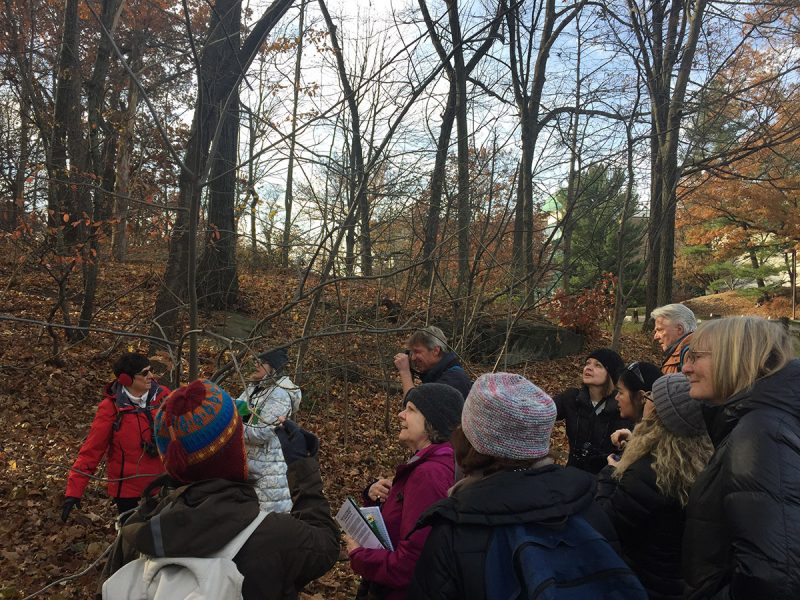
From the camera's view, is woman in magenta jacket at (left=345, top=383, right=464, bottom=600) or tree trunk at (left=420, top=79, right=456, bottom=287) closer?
woman in magenta jacket at (left=345, top=383, right=464, bottom=600)

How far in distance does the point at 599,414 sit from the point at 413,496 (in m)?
2.13

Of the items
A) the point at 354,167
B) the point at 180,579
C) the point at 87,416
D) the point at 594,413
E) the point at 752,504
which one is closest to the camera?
the point at 180,579

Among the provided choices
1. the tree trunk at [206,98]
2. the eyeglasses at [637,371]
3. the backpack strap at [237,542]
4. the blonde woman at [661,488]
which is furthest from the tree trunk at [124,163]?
the blonde woman at [661,488]

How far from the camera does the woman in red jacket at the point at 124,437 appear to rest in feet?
12.8

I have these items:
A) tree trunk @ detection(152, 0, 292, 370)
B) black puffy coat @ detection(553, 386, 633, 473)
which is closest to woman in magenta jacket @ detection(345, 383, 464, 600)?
tree trunk @ detection(152, 0, 292, 370)

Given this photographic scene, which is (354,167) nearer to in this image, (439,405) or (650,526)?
(439,405)

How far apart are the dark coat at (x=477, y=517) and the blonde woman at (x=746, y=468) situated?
0.49 metres

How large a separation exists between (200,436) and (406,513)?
0.98 m

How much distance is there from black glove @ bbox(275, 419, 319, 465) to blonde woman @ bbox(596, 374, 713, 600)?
129cm

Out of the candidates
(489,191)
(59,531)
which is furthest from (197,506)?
(489,191)

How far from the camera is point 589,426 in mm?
3939

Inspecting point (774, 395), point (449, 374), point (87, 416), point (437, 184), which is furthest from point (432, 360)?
point (87, 416)

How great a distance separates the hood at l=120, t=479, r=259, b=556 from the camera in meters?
1.48

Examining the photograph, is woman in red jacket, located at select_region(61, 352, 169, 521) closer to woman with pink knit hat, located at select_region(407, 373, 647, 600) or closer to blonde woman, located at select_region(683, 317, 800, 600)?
woman with pink knit hat, located at select_region(407, 373, 647, 600)
